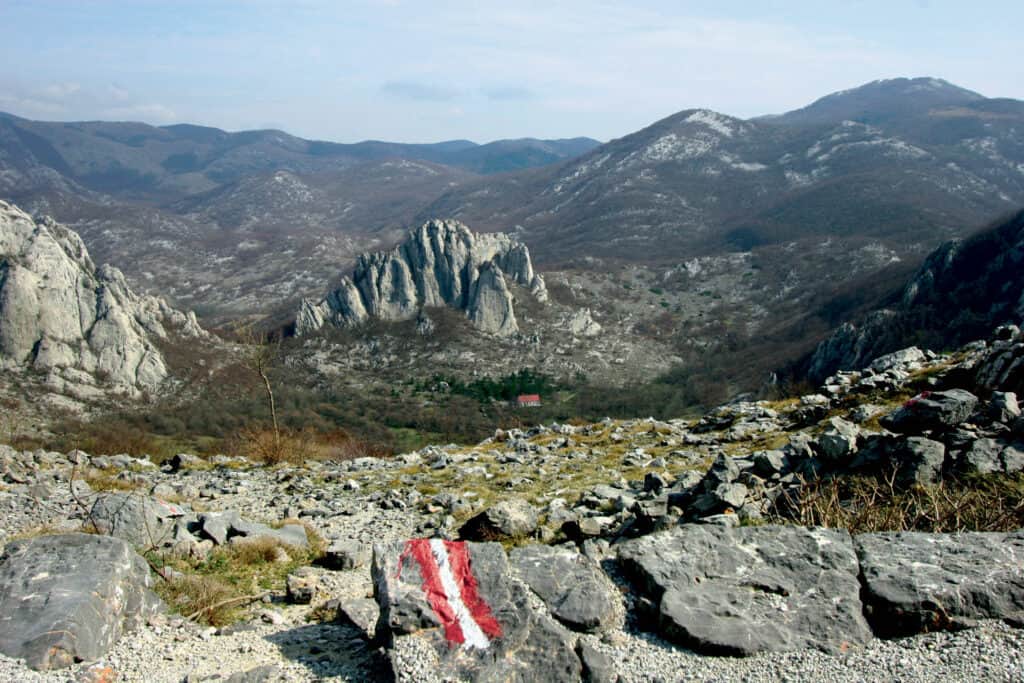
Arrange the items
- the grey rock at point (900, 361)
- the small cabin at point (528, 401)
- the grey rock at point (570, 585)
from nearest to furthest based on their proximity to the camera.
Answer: the grey rock at point (570, 585) → the grey rock at point (900, 361) → the small cabin at point (528, 401)

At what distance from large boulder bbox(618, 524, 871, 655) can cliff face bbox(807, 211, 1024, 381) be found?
2311 inches

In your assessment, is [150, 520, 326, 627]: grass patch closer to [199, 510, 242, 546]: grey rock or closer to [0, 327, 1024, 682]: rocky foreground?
[0, 327, 1024, 682]: rocky foreground

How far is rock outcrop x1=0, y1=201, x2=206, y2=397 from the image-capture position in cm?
7219

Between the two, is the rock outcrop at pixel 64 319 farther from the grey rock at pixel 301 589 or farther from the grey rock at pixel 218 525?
the grey rock at pixel 301 589

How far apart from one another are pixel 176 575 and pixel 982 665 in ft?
31.0

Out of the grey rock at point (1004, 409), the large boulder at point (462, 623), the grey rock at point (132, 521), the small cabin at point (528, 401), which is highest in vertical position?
the grey rock at point (1004, 409)

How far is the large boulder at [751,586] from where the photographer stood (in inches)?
243

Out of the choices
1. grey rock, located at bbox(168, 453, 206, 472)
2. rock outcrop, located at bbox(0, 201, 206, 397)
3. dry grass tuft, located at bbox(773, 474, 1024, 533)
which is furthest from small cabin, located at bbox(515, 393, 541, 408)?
dry grass tuft, located at bbox(773, 474, 1024, 533)

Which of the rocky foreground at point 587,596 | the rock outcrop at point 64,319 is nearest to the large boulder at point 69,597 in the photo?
the rocky foreground at point 587,596

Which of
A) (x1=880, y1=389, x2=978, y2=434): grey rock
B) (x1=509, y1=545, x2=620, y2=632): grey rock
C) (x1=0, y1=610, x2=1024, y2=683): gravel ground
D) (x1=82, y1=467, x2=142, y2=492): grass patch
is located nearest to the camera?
(x1=0, y1=610, x2=1024, y2=683): gravel ground

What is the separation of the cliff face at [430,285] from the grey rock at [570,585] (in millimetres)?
110126

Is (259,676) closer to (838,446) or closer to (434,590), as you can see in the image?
(434,590)

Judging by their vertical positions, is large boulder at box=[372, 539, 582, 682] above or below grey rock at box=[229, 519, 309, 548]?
above

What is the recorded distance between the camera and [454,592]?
6.41m
